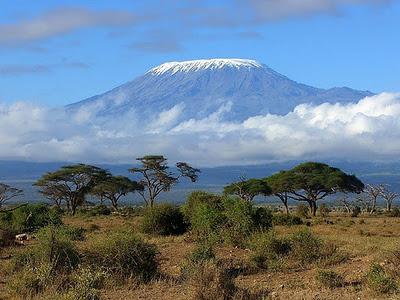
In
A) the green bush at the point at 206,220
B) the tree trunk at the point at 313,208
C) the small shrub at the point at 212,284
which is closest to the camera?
the small shrub at the point at 212,284

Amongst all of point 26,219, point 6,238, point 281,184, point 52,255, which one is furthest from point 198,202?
point 281,184

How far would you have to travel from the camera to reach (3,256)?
20.2m

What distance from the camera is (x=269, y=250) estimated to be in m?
18.1

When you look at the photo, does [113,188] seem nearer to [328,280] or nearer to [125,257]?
[125,257]

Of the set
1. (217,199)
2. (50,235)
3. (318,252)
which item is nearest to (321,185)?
(217,199)

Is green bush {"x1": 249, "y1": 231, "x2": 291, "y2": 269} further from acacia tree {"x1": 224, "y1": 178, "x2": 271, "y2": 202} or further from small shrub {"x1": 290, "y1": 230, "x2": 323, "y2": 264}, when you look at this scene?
acacia tree {"x1": 224, "y1": 178, "x2": 271, "y2": 202}

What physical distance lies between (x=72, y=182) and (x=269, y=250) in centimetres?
Answer: 4948

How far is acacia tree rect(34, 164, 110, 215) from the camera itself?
64.6m

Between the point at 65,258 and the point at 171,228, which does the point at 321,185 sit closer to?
the point at 171,228

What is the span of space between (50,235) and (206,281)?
5.49m

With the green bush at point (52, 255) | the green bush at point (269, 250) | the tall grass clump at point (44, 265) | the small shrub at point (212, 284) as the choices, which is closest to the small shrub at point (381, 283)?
the small shrub at point (212, 284)

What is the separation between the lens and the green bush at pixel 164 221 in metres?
29.0

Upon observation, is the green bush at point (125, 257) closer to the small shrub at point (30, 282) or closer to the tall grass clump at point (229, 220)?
the small shrub at point (30, 282)

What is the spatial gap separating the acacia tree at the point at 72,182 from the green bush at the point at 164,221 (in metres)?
35.4
